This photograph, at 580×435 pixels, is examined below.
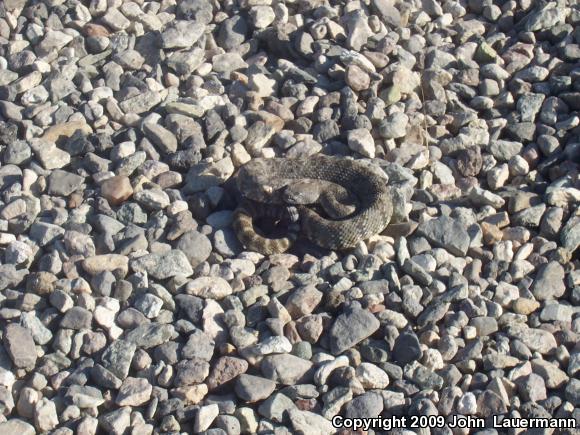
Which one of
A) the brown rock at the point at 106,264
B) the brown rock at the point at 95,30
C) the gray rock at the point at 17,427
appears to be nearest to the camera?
the gray rock at the point at 17,427

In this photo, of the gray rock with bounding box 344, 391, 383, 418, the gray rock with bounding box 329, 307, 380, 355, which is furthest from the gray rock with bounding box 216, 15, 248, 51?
the gray rock with bounding box 344, 391, 383, 418

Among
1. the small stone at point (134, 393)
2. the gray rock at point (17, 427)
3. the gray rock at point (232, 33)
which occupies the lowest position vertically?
the gray rock at point (17, 427)

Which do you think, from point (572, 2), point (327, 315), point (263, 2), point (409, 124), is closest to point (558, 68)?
point (572, 2)

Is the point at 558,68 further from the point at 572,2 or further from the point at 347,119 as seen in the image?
the point at 347,119

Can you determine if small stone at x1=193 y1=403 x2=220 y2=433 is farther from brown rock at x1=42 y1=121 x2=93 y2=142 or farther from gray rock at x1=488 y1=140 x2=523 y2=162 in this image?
gray rock at x1=488 y1=140 x2=523 y2=162

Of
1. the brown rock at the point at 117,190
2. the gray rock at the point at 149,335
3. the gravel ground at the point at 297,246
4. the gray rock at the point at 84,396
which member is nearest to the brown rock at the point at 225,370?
the gravel ground at the point at 297,246

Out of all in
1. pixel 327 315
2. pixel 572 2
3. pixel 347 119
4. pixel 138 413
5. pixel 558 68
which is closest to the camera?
pixel 138 413

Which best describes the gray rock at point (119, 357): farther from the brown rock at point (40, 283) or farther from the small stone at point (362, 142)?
the small stone at point (362, 142)
